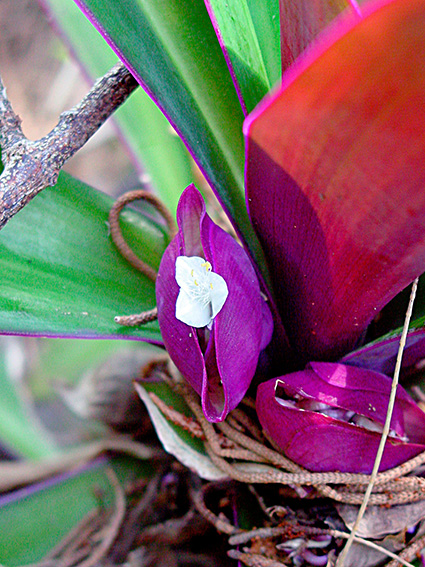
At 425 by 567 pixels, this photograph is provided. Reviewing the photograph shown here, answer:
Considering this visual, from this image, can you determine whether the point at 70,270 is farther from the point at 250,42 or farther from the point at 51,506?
the point at 51,506

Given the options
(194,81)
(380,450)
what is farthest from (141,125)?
(380,450)

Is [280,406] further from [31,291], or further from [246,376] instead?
[31,291]

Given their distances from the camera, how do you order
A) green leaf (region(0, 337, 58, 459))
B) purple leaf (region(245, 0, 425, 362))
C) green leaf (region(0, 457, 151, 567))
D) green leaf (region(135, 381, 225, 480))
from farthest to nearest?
green leaf (region(0, 337, 58, 459)) < green leaf (region(0, 457, 151, 567)) < green leaf (region(135, 381, 225, 480)) < purple leaf (region(245, 0, 425, 362))

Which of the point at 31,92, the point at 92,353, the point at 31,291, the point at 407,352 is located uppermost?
the point at 31,92

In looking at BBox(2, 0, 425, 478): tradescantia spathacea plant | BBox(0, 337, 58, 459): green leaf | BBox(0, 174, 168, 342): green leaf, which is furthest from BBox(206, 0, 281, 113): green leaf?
BBox(0, 337, 58, 459): green leaf

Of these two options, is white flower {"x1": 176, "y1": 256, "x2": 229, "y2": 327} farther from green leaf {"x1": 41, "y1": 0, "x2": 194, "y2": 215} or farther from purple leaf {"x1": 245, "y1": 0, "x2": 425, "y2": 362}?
green leaf {"x1": 41, "y1": 0, "x2": 194, "y2": 215}

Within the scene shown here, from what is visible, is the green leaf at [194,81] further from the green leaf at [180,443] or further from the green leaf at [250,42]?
the green leaf at [180,443]

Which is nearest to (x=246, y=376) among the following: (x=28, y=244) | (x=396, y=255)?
(x=396, y=255)
